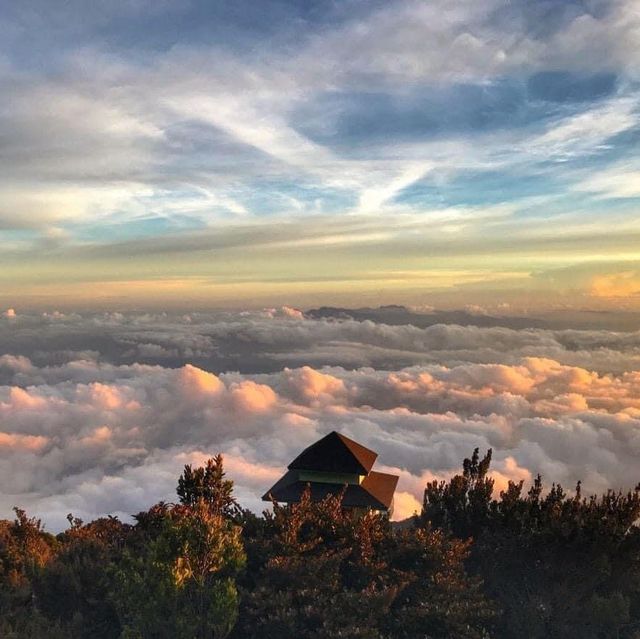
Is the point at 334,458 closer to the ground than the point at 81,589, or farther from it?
farther from it

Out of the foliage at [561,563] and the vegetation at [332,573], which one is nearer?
the vegetation at [332,573]

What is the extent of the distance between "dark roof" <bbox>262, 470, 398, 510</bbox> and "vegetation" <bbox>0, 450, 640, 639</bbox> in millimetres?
3569

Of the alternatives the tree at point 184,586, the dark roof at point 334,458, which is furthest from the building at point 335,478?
the tree at point 184,586

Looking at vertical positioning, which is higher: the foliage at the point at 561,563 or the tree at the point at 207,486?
the tree at the point at 207,486

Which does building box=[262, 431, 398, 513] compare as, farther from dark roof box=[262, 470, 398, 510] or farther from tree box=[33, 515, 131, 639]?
tree box=[33, 515, 131, 639]

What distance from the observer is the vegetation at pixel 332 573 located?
21.0m

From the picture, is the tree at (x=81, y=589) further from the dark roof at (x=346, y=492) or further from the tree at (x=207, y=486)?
the dark roof at (x=346, y=492)

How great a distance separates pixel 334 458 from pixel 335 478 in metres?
1.10

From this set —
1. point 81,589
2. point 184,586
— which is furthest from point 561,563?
point 81,589

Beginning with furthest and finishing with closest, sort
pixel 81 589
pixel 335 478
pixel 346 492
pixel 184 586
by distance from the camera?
pixel 335 478 < pixel 346 492 < pixel 81 589 < pixel 184 586

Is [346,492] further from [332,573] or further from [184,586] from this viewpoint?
[184,586]

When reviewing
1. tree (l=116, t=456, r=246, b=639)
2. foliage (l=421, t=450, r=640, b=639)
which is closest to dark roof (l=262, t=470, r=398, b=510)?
foliage (l=421, t=450, r=640, b=639)

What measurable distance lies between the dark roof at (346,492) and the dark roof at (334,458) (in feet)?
2.78

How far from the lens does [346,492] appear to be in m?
33.2
